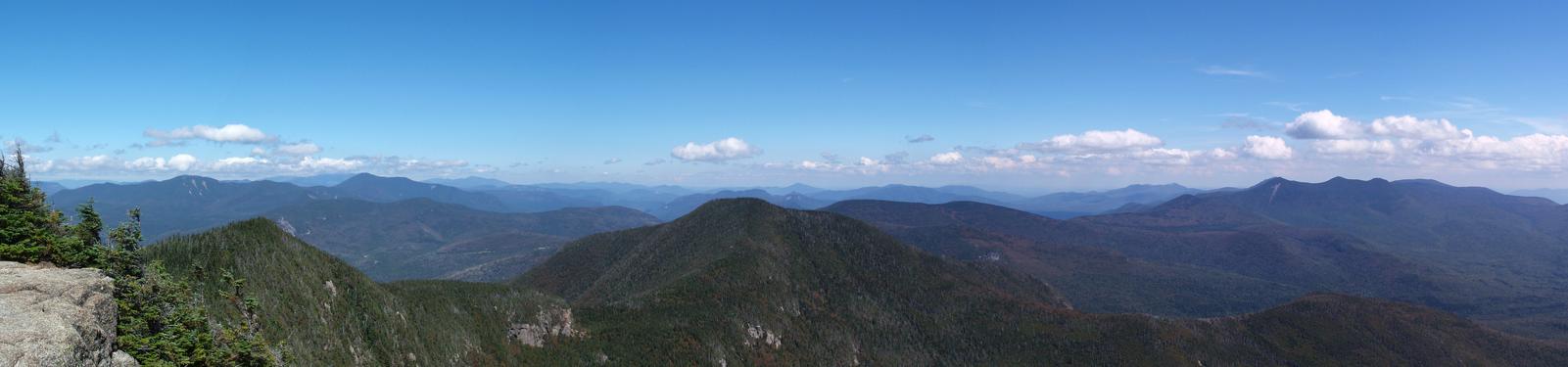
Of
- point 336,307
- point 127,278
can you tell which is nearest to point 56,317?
point 127,278

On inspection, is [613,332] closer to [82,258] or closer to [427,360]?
[427,360]

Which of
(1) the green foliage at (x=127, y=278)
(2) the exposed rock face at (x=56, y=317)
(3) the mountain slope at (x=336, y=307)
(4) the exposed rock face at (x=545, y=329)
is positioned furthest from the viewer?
(4) the exposed rock face at (x=545, y=329)

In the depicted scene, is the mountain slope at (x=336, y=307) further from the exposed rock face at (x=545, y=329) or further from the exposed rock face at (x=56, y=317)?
the exposed rock face at (x=56, y=317)

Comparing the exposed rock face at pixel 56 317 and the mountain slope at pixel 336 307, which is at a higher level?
the exposed rock face at pixel 56 317

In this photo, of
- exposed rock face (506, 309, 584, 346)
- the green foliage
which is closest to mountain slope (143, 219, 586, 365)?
exposed rock face (506, 309, 584, 346)

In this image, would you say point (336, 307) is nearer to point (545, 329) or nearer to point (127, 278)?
point (127, 278)

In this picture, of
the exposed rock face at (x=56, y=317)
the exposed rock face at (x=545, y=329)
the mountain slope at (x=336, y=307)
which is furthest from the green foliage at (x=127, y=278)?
the exposed rock face at (x=545, y=329)

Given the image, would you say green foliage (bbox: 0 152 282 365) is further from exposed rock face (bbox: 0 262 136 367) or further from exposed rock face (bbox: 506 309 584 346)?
exposed rock face (bbox: 506 309 584 346)
